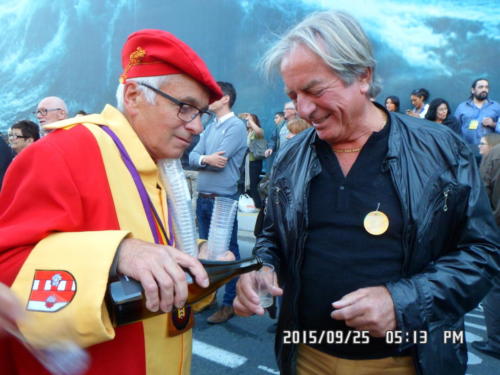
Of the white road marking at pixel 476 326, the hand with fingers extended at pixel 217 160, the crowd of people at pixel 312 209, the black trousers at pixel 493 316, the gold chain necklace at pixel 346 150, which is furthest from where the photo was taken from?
the hand with fingers extended at pixel 217 160

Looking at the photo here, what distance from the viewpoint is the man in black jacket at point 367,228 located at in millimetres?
1524

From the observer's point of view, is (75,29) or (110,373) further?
(75,29)

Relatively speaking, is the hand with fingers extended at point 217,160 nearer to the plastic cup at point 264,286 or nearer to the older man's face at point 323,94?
the older man's face at point 323,94

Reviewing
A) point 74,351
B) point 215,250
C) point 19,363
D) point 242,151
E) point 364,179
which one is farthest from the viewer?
point 242,151

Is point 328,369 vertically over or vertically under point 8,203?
under

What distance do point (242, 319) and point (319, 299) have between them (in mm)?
2878

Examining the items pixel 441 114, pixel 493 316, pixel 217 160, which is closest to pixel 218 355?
pixel 217 160

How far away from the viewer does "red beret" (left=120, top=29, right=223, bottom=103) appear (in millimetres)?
1549

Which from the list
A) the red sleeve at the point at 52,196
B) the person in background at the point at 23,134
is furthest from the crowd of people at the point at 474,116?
the red sleeve at the point at 52,196

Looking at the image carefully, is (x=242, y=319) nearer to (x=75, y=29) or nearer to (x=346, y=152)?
(x=346, y=152)

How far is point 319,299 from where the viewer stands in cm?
172

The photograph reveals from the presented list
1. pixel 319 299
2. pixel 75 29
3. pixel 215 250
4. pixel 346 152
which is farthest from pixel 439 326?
pixel 75 29

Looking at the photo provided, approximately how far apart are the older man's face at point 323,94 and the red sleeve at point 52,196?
82 cm

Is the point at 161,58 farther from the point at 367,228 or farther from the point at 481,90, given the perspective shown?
the point at 481,90
